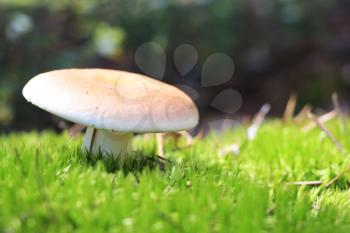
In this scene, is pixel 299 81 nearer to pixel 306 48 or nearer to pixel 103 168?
pixel 306 48

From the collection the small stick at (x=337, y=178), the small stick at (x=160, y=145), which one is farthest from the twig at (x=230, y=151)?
the small stick at (x=337, y=178)

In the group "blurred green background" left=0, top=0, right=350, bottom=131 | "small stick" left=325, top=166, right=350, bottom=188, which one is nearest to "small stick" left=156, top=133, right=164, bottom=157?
"small stick" left=325, top=166, right=350, bottom=188

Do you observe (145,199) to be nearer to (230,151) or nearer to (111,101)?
(111,101)

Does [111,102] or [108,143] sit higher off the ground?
[111,102]

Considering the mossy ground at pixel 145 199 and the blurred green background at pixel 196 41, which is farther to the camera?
the blurred green background at pixel 196 41

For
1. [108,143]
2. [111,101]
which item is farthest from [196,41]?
[111,101]

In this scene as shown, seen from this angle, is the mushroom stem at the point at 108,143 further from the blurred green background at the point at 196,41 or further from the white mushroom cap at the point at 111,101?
the blurred green background at the point at 196,41

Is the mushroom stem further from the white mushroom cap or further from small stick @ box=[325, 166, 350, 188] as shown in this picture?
small stick @ box=[325, 166, 350, 188]

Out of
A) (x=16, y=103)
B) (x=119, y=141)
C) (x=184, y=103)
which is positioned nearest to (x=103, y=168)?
(x=119, y=141)
